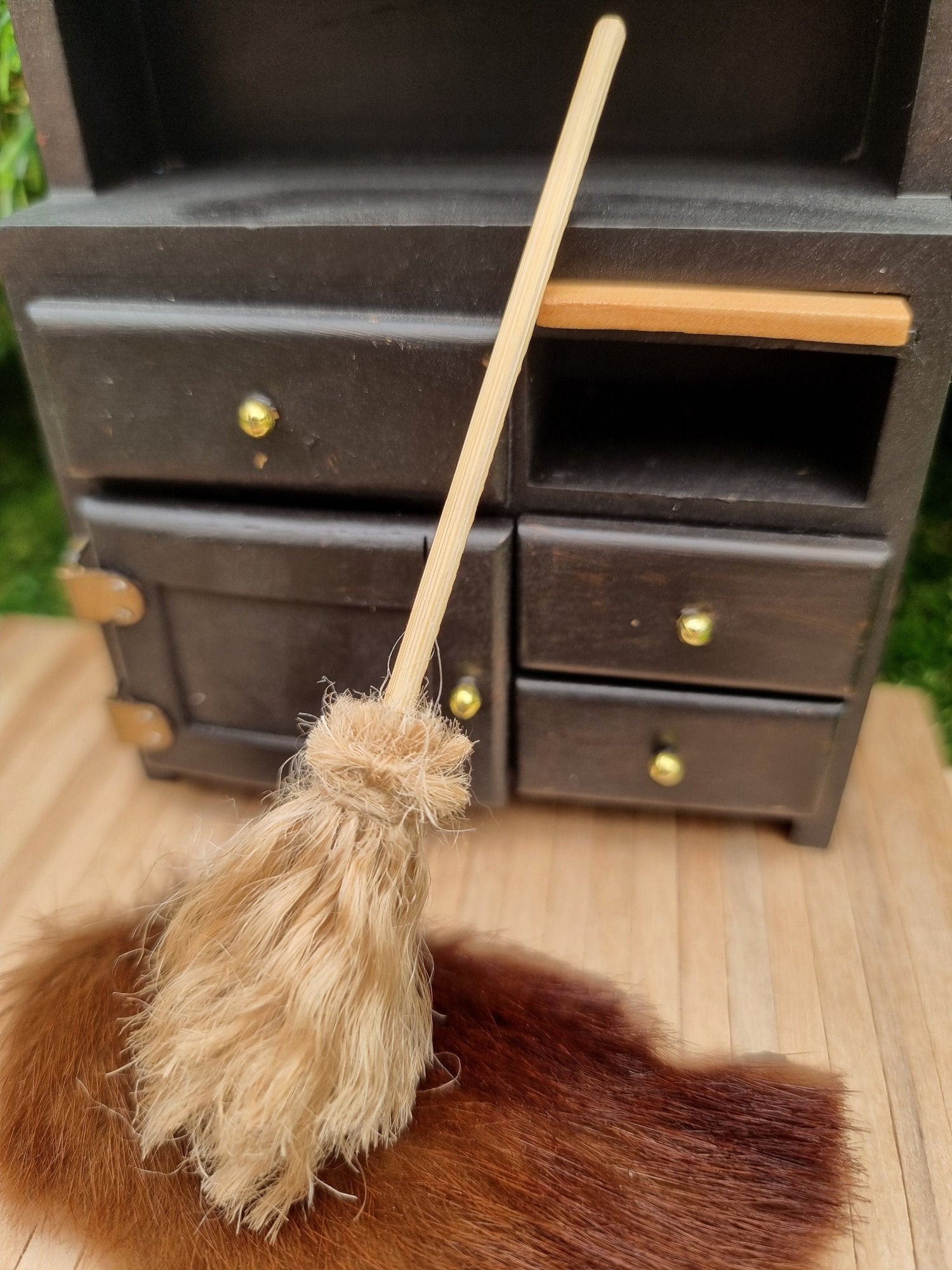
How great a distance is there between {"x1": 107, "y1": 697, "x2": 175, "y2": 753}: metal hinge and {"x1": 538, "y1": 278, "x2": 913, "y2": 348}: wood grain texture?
0.57 m

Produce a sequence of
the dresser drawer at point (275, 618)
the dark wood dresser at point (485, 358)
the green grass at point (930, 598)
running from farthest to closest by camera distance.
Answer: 1. the green grass at point (930, 598)
2. the dresser drawer at point (275, 618)
3. the dark wood dresser at point (485, 358)

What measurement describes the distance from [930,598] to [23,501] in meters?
1.37

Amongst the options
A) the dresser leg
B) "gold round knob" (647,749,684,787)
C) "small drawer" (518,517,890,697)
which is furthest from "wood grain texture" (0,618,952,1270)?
"small drawer" (518,517,890,697)

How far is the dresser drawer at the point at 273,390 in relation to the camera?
2.51ft

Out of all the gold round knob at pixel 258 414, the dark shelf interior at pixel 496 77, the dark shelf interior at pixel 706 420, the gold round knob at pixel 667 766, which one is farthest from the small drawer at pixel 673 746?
the dark shelf interior at pixel 496 77

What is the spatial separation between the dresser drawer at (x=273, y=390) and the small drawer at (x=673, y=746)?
238 millimetres

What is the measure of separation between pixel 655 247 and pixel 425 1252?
0.76 meters

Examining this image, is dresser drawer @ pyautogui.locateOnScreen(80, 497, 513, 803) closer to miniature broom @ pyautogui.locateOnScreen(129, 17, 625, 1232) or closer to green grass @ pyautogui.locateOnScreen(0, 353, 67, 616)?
miniature broom @ pyautogui.locateOnScreen(129, 17, 625, 1232)

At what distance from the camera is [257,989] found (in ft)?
2.14

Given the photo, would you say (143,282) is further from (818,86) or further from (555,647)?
(818,86)

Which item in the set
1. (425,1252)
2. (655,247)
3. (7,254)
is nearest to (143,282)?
(7,254)

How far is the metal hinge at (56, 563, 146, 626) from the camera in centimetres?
91

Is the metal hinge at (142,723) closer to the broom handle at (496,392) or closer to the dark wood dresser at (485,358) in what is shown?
the dark wood dresser at (485,358)

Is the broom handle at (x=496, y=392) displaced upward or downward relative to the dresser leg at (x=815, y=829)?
upward
